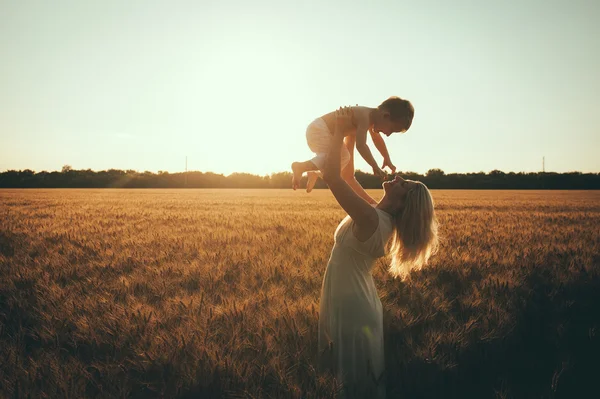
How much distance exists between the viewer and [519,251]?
522 centimetres

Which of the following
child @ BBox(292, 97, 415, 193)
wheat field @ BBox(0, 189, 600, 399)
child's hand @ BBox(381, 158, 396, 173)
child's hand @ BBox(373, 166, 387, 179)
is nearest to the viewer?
wheat field @ BBox(0, 189, 600, 399)

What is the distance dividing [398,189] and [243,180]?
238 ft

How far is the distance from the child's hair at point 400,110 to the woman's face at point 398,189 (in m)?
1.58

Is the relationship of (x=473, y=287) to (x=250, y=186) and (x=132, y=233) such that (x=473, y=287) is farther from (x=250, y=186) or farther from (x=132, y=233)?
(x=250, y=186)

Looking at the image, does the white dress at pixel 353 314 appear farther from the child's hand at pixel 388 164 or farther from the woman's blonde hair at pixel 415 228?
the child's hand at pixel 388 164

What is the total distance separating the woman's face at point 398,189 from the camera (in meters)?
2.15

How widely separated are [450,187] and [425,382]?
71866 mm

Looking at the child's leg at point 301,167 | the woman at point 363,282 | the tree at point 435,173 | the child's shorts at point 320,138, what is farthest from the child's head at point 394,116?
the tree at point 435,173

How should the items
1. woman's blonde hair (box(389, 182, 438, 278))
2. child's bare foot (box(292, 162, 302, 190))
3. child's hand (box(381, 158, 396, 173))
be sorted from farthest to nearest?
child's hand (box(381, 158, 396, 173)), child's bare foot (box(292, 162, 302, 190)), woman's blonde hair (box(389, 182, 438, 278))

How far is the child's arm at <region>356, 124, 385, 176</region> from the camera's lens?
3163mm

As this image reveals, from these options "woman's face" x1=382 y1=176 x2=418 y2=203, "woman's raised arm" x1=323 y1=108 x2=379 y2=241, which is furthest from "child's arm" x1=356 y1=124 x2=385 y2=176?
→ "woman's raised arm" x1=323 y1=108 x2=379 y2=241

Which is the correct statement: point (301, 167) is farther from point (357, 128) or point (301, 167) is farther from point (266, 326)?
point (266, 326)

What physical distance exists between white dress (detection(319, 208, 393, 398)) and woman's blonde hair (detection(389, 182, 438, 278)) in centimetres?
12

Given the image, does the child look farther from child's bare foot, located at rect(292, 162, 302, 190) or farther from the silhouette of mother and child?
the silhouette of mother and child
